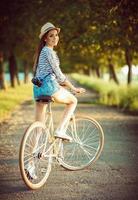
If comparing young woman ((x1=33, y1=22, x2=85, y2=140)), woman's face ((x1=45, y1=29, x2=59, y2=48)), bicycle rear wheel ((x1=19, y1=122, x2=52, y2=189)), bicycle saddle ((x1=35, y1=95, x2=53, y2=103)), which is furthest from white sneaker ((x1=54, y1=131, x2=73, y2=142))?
woman's face ((x1=45, y1=29, x2=59, y2=48))

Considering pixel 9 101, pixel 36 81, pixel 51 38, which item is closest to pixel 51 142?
pixel 36 81

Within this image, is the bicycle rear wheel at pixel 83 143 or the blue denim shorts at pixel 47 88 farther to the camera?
the bicycle rear wheel at pixel 83 143

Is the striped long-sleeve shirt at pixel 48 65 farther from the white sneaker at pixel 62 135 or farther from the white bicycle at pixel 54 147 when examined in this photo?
the white sneaker at pixel 62 135

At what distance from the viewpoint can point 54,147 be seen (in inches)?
285

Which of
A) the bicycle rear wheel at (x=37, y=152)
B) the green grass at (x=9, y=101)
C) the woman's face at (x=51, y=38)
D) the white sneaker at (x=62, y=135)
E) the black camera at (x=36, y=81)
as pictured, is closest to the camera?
the bicycle rear wheel at (x=37, y=152)

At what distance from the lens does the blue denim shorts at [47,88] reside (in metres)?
6.95

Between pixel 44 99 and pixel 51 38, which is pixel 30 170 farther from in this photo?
pixel 51 38

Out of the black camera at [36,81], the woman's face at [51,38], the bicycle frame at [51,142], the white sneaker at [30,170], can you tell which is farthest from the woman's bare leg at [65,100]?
the white sneaker at [30,170]

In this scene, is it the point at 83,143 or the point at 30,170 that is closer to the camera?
the point at 30,170

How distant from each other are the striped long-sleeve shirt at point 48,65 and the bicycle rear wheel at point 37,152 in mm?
663

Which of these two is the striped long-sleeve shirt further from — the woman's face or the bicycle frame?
the bicycle frame

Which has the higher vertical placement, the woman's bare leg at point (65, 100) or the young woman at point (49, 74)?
the young woman at point (49, 74)

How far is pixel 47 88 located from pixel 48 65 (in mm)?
309

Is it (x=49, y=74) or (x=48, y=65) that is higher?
(x=48, y=65)
